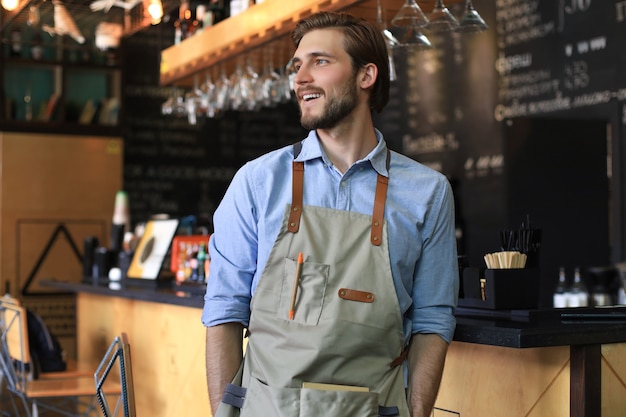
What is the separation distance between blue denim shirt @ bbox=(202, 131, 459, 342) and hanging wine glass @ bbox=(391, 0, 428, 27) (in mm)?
1725

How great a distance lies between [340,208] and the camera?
80.3 inches

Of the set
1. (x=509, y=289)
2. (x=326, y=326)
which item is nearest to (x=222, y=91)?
(x=509, y=289)

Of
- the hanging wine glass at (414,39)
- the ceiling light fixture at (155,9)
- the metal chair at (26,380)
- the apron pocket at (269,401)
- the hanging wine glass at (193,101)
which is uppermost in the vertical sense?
the ceiling light fixture at (155,9)

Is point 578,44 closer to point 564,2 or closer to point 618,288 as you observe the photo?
point 564,2

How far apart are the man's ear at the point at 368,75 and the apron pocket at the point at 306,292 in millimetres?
412

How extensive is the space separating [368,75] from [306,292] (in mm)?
494

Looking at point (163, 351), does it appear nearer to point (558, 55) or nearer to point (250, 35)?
point (250, 35)

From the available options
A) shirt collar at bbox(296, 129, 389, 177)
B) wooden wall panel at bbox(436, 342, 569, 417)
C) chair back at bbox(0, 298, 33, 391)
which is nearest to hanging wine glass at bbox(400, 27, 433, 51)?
wooden wall panel at bbox(436, 342, 569, 417)

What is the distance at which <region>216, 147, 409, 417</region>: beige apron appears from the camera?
1.88 meters

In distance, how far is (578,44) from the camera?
6.16 m

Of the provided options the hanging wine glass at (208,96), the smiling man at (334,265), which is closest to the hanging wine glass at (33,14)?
the hanging wine glass at (208,96)

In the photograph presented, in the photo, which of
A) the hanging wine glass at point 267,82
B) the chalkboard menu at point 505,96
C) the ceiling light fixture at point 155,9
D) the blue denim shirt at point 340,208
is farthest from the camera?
the chalkboard menu at point 505,96

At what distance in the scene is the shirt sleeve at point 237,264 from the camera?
6.70 ft

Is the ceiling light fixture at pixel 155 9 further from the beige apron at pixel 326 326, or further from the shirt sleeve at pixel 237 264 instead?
the beige apron at pixel 326 326
